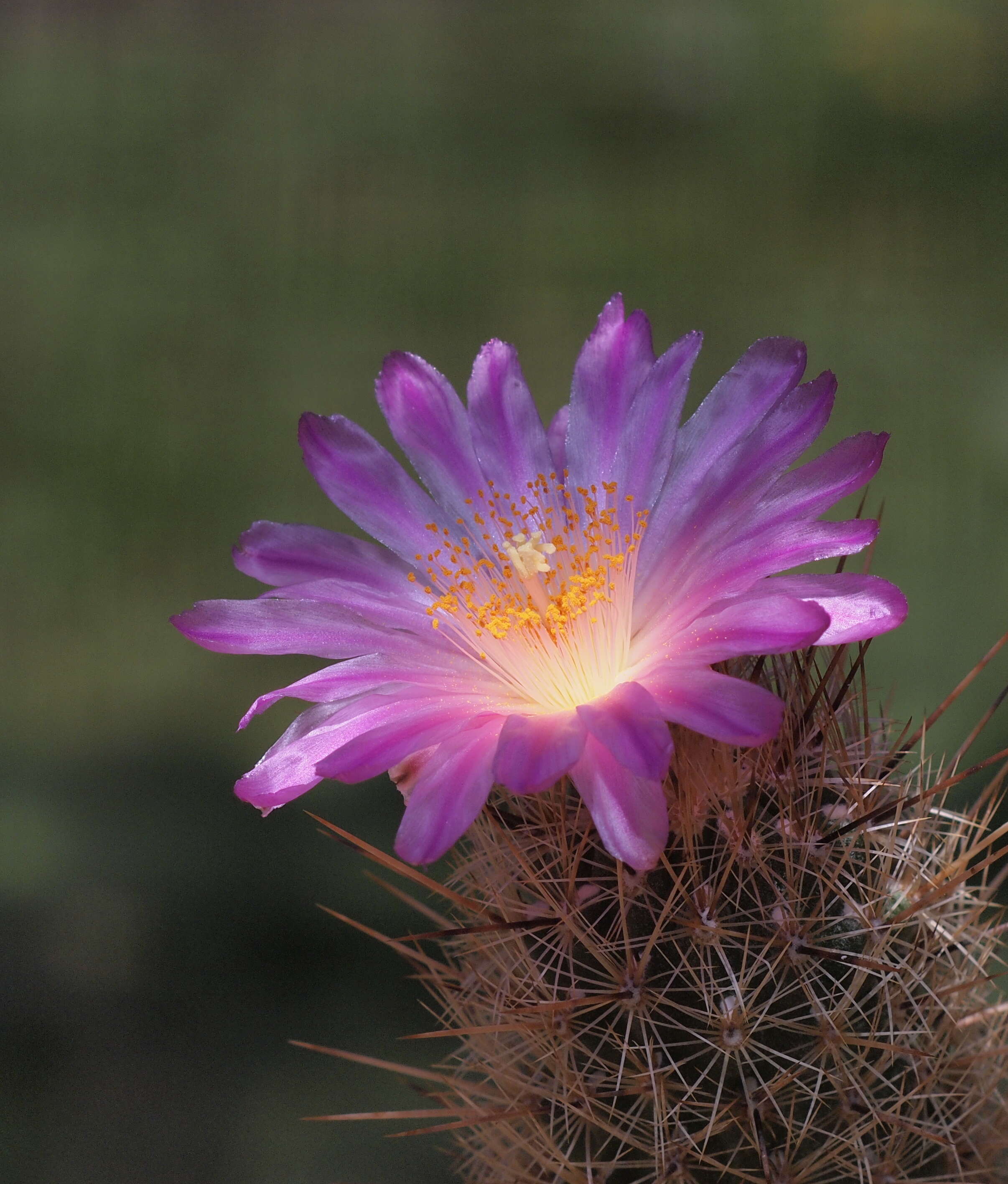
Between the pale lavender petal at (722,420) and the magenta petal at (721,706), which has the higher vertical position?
the pale lavender petal at (722,420)

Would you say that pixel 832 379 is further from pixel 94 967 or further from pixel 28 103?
pixel 28 103

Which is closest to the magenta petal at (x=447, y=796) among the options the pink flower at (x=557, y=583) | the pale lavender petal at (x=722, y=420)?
the pink flower at (x=557, y=583)

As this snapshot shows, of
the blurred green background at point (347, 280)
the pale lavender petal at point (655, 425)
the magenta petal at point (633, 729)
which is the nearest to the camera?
the magenta petal at point (633, 729)

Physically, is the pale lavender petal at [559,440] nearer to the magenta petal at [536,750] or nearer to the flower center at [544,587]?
the flower center at [544,587]

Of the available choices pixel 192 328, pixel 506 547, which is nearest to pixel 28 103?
pixel 192 328

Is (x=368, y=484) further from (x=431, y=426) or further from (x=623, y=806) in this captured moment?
(x=623, y=806)

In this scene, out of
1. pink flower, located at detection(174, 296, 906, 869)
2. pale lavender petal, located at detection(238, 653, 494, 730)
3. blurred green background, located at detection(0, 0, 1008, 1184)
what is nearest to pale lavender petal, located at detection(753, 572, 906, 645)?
pink flower, located at detection(174, 296, 906, 869)

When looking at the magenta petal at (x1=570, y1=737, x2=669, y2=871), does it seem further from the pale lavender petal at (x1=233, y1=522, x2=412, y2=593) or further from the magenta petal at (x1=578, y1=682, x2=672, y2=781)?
the pale lavender petal at (x1=233, y1=522, x2=412, y2=593)
